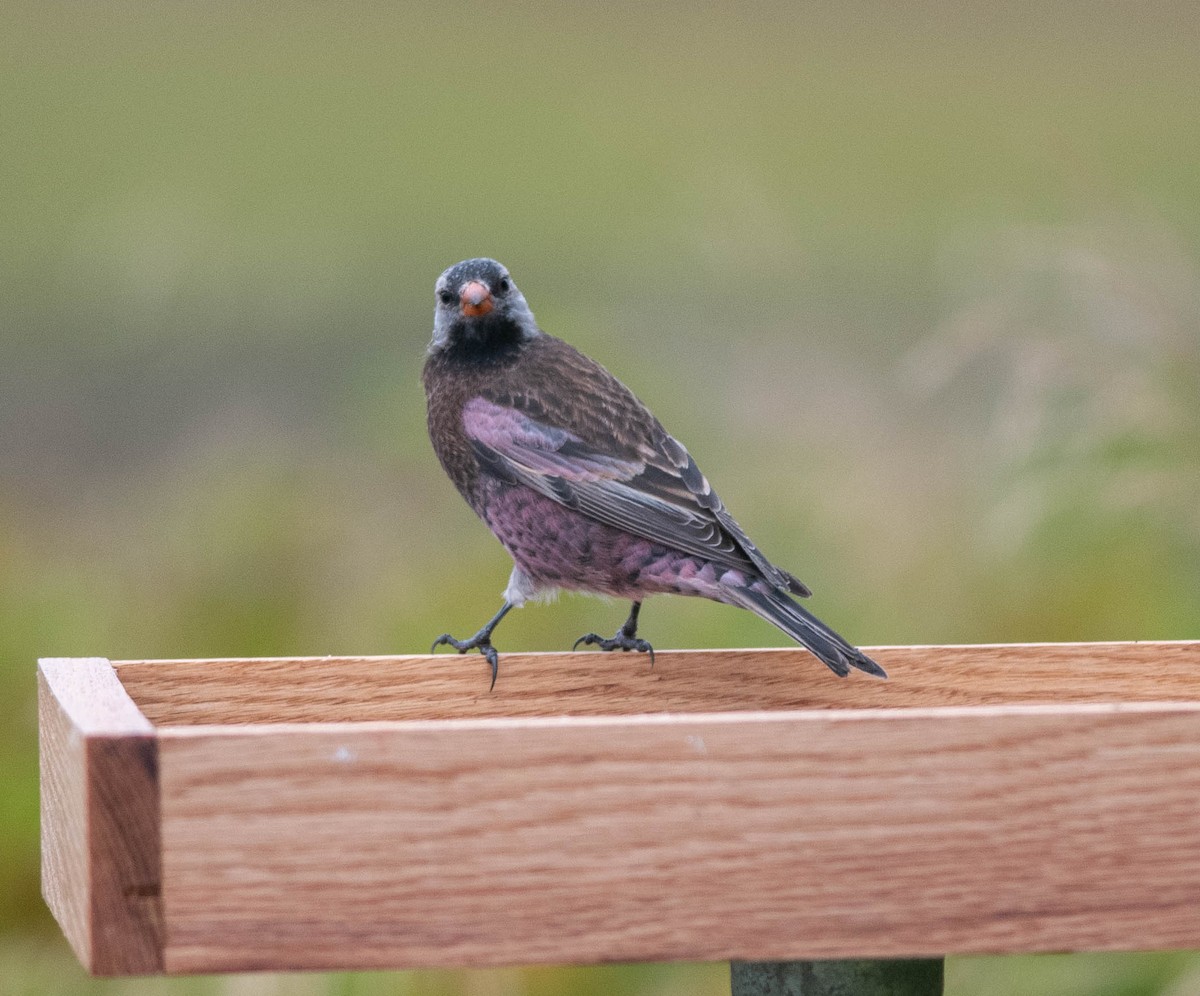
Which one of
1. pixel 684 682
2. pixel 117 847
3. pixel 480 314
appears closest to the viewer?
pixel 117 847

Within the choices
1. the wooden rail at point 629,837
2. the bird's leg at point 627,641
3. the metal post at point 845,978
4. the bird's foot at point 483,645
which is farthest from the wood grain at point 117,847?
the bird's leg at point 627,641

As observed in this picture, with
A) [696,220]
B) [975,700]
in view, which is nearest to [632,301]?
[696,220]

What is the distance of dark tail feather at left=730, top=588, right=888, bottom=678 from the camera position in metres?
2.43

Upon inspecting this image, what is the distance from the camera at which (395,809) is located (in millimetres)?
1818

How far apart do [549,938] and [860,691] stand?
0.89 m

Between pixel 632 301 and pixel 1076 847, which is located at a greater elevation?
pixel 1076 847

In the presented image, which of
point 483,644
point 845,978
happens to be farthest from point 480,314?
point 845,978

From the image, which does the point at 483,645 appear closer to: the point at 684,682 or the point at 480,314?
the point at 684,682

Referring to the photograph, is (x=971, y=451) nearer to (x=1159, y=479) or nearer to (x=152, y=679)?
(x=1159, y=479)

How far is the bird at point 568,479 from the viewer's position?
2.78 m

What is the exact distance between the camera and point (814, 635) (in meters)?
2.49

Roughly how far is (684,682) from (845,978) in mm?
578

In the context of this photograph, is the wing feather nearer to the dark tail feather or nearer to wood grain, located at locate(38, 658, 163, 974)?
the dark tail feather

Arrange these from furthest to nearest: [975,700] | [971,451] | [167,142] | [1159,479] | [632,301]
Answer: [167,142]
[632,301]
[971,451]
[1159,479]
[975,700]
